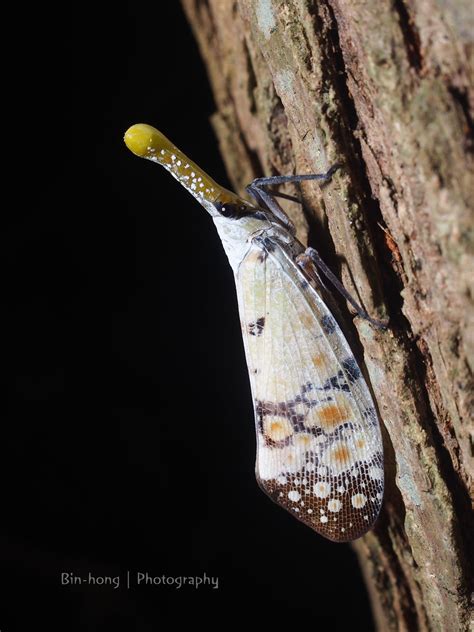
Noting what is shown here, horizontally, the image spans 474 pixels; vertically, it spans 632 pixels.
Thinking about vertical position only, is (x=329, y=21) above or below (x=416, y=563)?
above

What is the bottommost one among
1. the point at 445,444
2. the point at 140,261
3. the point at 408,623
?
the point at 408,623

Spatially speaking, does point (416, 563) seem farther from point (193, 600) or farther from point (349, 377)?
point (193, 600)

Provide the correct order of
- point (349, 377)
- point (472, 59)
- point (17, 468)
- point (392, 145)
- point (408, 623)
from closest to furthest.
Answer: point (472, 59) < point (392, 145) < point (349, 377) < point (408, 623) < point (17, 468)

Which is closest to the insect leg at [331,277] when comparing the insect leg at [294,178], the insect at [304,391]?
the insect at [304,391]

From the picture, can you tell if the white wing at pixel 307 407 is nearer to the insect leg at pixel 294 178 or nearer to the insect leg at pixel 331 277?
the insect leg at pixel 331 277

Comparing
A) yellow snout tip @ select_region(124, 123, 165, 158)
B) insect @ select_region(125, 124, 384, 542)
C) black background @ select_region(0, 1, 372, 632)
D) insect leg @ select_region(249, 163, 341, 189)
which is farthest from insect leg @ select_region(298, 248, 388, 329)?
black background @ select_region(0, 1, 372, 632)

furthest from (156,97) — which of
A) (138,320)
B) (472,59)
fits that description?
(472,59)
